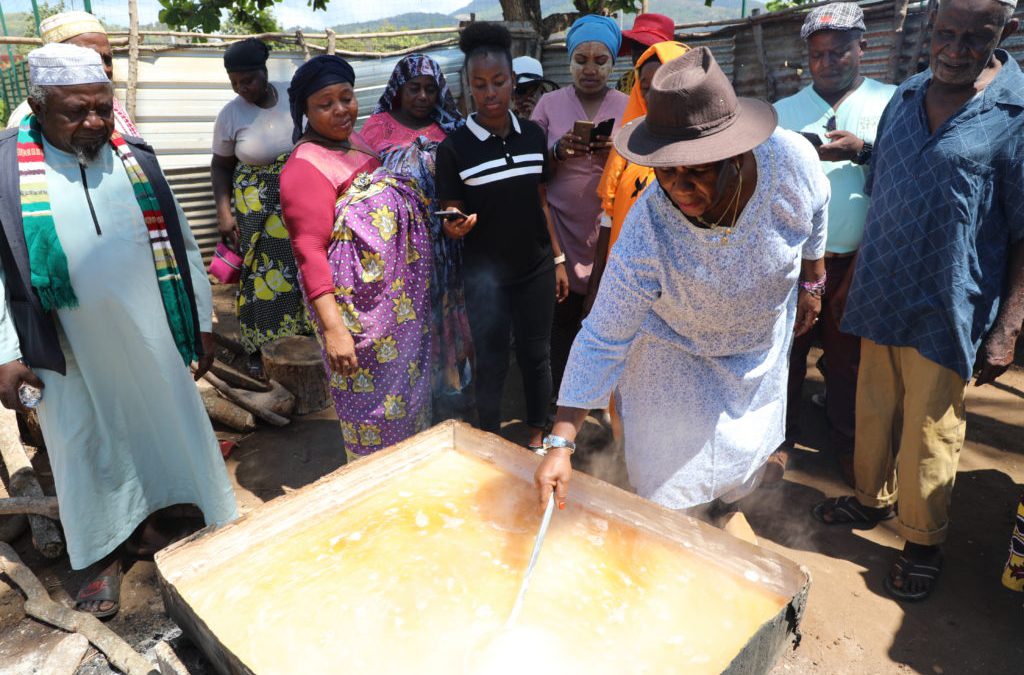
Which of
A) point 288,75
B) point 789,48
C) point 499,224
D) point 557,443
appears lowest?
point 557,443

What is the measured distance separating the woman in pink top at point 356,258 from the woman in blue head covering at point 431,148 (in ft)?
0.53

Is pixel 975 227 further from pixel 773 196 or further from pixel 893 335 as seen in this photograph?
pixel 773 196

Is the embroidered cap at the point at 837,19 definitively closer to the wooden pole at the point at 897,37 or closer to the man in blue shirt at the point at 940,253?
the man in blue shirt at the point at 940,253

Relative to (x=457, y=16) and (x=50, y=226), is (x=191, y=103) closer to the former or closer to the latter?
(x=457, y=16)

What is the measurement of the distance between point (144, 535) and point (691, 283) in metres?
2.36

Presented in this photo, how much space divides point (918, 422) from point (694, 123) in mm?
1533

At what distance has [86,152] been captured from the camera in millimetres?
2279

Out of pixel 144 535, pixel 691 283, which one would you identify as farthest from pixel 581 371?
pixel 144 535

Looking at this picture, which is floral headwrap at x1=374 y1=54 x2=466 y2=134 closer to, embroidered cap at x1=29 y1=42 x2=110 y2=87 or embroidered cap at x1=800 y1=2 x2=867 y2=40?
embroidered cap at x1=29 y1=42 x2=110 y2=87

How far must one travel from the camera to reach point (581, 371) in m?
1.78

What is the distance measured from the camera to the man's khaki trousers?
2385mm

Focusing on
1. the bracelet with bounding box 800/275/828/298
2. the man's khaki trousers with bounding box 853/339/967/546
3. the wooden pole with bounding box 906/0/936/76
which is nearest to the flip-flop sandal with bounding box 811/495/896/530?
the man's khaki trousers with bounding box 853/339/967/546

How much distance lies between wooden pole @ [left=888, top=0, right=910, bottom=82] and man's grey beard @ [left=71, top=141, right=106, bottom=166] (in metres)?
4.64

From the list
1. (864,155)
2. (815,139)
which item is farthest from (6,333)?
(864,155)
